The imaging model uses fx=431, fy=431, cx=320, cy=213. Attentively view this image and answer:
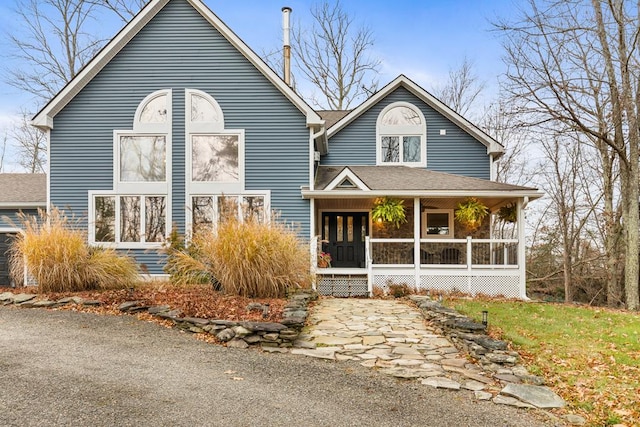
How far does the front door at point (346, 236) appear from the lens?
45.3 ft

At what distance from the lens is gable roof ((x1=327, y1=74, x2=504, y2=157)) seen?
14336 millimetres

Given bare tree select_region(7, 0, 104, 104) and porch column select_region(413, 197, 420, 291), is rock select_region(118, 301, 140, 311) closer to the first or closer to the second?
porch column select_region(413, 197, 420, 291)

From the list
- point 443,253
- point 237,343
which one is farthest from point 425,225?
point 237,343

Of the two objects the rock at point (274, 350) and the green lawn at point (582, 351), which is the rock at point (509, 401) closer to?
the green lawn at point (582, 351)

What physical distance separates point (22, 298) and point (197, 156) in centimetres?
→ 543

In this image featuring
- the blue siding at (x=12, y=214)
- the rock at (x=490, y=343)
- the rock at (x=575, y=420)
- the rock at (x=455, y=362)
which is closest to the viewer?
the rock at (x=575, y=420)

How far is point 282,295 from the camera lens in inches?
344

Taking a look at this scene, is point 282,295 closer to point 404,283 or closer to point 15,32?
point 404,283

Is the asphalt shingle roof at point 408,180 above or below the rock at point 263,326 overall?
above

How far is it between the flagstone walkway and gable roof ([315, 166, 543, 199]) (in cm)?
401

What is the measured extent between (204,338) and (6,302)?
17.1 feet

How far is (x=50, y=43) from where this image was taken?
21500mm

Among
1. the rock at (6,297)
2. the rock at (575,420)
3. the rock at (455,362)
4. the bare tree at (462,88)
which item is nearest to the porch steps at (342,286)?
the rock at (455,362)

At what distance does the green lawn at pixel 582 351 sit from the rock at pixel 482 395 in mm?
774
